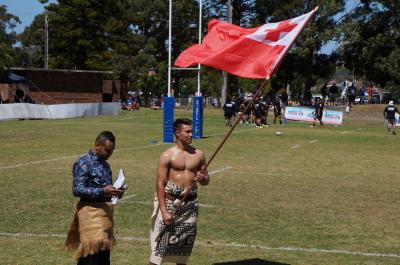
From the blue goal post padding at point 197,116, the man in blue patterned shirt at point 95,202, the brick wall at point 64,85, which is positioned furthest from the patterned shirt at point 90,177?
the brick wall at point 64,85

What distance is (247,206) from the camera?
13594mm

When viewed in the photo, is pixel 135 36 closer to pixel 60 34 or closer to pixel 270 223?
pixel 60 34

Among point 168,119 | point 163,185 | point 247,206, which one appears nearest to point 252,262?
point 163,185

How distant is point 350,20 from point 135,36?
2609 cm

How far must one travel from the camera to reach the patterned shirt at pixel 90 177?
7.19 m

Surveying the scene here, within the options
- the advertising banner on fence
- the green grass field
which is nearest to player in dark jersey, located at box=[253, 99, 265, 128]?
the advertising banner on fence

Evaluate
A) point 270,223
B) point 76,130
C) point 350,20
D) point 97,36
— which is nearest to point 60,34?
point 97,36

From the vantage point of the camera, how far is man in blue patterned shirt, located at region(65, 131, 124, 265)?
7.21m

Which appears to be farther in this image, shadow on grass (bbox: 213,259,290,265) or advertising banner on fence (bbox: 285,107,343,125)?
advertising banner on fence (bbox: 285,107,343,125)

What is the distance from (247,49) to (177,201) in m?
2.66

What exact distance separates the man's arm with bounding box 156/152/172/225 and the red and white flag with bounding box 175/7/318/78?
196 cm

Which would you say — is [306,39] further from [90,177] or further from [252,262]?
[90,177]

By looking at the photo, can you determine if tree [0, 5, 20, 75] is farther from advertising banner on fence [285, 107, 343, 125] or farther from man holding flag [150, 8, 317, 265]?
man holding flag [150, 8, 317, 265]

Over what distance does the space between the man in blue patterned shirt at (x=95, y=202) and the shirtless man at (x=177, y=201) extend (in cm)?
50
